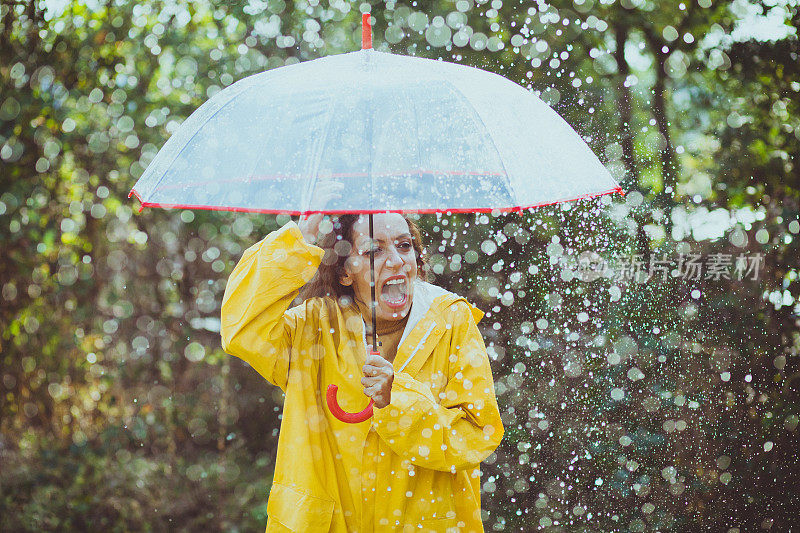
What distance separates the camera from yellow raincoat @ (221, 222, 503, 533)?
2365 mm

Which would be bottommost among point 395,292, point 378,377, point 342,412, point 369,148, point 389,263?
point 342,412

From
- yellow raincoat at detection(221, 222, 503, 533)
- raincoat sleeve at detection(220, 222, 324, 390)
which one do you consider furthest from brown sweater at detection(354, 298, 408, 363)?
raincoat sleeve at detection(220, 222, 324, 390)

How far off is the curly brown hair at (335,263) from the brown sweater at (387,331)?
0.23 feet

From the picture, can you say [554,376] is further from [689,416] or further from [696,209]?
[696,209]

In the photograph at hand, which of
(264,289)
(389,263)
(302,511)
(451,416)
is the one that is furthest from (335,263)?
(302,511)

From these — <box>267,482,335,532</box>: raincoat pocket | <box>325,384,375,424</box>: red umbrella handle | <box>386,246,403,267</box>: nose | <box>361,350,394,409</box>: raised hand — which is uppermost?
<box>386,246,403,267</box>: nose

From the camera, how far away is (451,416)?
7.82 feet

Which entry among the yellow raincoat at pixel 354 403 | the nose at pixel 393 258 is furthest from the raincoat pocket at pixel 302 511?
the nose at pixel 393 258

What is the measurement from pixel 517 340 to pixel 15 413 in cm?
353

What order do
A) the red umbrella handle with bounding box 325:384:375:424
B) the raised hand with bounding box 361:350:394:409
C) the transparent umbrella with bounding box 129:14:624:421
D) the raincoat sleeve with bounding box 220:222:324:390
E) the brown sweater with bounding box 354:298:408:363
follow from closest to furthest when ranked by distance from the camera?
the transparent umbrella with bounding box 129:14:624:421, the raised hand with bounding box 361:350:394:409, the raincoat sleeve with bounding box 220:222:324:390, the red umbrella handle with bounding box 325:384:375:424, the brown sweater with bounding box 354:298:408:363

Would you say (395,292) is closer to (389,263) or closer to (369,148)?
(389,263)

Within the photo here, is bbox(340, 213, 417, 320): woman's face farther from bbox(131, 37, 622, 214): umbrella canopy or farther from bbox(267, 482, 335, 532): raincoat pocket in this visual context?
bbox(267, 482, 335, 532): raincoat pocket

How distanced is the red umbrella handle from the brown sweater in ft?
0.70

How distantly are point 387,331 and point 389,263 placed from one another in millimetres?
278
